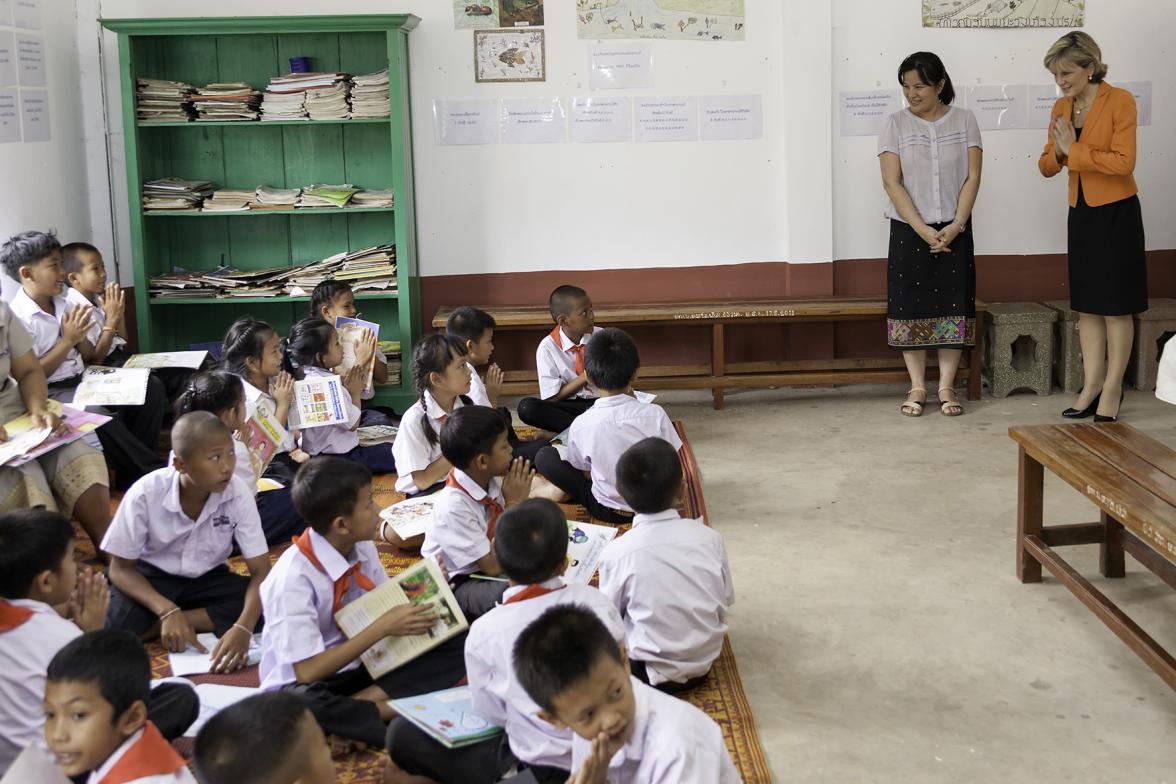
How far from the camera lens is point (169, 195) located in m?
5.99

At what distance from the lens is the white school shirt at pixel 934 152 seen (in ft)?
19.2

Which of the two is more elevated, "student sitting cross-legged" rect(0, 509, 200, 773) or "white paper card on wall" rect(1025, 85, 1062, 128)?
"white paper card on wall" rect(1025, 85, 1062, 128)

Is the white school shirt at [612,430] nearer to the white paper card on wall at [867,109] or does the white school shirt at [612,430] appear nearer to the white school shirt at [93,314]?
the white school shirt at [93,314]

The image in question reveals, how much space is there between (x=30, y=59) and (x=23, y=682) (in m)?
3.96

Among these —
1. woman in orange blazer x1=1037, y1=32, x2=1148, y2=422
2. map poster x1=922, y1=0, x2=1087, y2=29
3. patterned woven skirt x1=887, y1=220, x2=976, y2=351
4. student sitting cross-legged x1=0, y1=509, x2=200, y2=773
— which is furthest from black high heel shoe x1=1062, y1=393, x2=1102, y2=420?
student sitting cross-legged x1=0, y1=509, x2=200, y2=773

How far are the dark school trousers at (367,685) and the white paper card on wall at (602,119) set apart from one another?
12.7 feet

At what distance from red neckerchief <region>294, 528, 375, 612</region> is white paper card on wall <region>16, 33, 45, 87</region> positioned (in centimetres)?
353

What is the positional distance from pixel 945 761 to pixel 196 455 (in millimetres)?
1946

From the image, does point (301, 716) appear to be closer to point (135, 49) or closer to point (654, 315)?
point (654, 315)

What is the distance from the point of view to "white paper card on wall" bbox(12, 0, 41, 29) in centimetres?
533

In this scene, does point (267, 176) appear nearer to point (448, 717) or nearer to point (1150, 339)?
point (448, 717)

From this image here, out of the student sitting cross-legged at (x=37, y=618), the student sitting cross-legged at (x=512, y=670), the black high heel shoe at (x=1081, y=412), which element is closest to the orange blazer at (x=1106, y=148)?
the black high heel shoe at (x=1081, y=412)

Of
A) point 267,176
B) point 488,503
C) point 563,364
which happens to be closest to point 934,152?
point 563,364

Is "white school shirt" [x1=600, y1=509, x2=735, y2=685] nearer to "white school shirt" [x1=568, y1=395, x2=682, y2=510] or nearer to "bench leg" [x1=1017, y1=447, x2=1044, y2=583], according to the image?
"white school shirt" [x1=568, y1=395, x2=682, y2=510]
